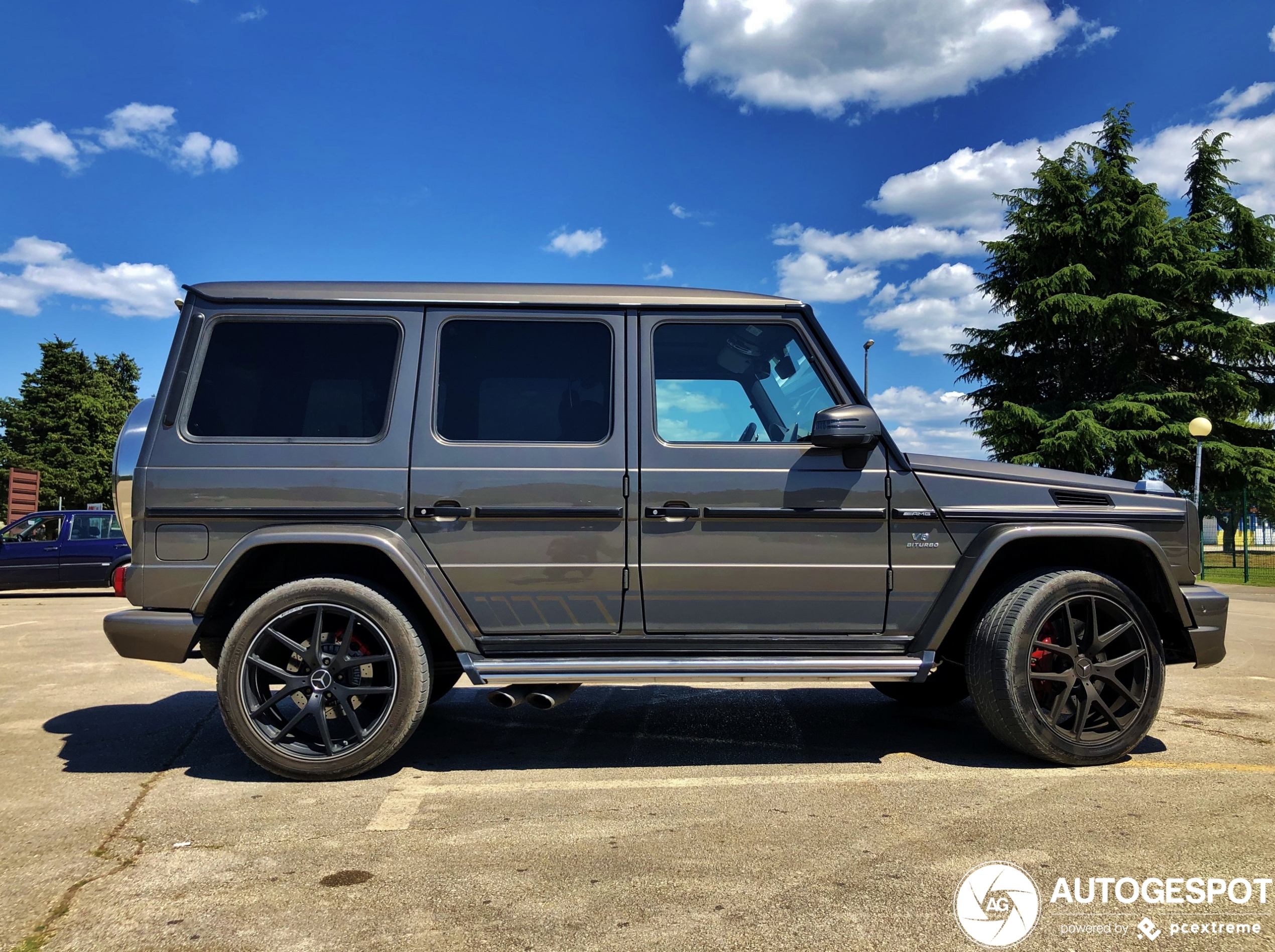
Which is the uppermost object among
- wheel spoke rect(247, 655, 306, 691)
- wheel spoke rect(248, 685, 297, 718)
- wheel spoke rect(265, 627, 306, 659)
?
wheel spoke rect(265, 627, 306, 659)

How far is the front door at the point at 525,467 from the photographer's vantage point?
3777 millimetres

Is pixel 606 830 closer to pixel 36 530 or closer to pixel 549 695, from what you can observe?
pixel 549 695

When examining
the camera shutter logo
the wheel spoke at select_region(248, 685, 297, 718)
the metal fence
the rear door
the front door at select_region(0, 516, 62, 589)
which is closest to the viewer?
the camera shutter logo

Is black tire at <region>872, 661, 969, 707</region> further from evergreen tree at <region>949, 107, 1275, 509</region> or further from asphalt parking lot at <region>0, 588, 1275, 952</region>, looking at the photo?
evergreen tree at <region>949, 107, 1275, 509</region>

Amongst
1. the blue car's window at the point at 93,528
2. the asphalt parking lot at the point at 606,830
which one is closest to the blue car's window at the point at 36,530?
the blue car's window at the point at 93,528

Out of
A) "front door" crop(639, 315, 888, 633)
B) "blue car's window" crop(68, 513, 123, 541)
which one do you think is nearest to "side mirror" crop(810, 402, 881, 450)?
"front door" crop(639, 315, 888, 633)

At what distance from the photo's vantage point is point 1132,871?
2664 mm

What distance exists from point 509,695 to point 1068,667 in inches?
98.3

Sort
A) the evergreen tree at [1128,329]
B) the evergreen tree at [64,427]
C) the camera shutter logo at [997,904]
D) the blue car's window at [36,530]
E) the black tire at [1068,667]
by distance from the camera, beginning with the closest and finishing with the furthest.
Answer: the camera shutter logo at [997,904] → the black tire at [1068,667] → the blue car's window at [36,530] → the evergreen tree at [1128,329] → the evergreen tree at [64,427]

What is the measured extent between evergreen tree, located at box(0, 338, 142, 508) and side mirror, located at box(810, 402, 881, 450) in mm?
58916

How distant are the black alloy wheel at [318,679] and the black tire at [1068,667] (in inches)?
104

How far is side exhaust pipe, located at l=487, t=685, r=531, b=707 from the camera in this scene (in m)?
3.67

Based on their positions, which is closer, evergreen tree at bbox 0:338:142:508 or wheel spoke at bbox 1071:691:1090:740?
wheel spoke at bbox 1071:691:1090:740

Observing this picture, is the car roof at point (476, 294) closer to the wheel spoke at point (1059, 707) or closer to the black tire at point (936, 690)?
the wheel spoke at point (1059, 707)
